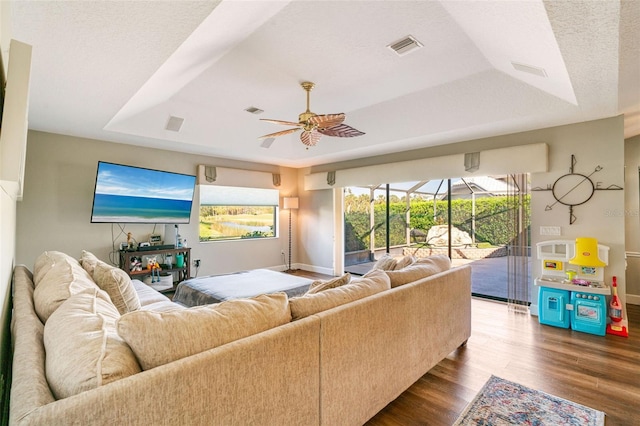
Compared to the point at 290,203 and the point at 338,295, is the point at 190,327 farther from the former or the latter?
the point at 290,203

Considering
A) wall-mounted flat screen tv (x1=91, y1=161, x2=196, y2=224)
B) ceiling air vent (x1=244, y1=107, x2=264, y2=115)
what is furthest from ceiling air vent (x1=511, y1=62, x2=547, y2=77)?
wall-mounted flat screen tv (x1=91, y1=161, x2=196, y2=224)

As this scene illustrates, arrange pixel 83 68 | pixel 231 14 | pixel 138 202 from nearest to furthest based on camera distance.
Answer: pixel 231 14 → pixel 83 68 → pixel 138 202

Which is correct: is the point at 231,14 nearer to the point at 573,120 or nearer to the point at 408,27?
the point at 408,27

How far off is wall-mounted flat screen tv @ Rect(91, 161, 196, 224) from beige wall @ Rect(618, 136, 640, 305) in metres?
6.54

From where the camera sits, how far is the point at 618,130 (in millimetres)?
3299

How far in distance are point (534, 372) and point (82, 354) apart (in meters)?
3.00

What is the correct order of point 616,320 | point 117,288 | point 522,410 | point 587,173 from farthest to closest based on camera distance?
point 587,173, point 616,320, point 117,288, point 522,410

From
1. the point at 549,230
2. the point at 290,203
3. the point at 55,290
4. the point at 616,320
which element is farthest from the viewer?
the point at 290,203

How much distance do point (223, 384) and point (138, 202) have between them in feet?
13.4

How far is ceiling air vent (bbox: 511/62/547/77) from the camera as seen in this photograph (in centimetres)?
255

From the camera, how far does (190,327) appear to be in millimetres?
1121

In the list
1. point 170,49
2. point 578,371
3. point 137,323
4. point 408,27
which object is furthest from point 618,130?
point 137,323

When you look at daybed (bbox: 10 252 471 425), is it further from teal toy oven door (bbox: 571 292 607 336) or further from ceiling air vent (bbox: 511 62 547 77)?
teal toy oven door (bbox: 571 292 607 336)

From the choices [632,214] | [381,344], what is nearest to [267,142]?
[381,344]
